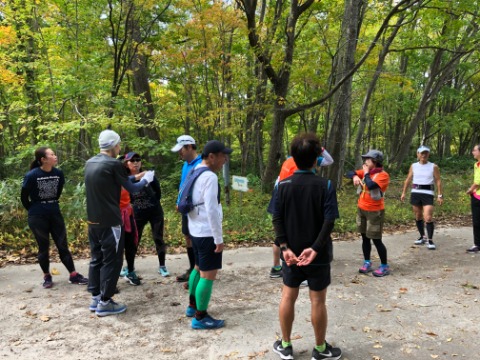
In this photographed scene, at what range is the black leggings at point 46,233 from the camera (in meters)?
4.87

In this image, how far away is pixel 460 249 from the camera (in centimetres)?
682

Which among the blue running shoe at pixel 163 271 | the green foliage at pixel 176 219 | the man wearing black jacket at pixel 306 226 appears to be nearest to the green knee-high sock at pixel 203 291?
the man wearing black jacket at pixel 306 226

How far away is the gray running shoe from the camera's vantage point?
4156 mm

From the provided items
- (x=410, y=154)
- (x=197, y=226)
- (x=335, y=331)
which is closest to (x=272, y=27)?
(x=197, y=226)

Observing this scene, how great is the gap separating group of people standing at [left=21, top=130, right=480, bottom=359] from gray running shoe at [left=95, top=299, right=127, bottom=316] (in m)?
0.01

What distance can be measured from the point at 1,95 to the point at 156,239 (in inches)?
403

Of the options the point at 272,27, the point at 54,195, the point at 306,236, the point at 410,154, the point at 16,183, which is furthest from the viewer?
the point at 410,154

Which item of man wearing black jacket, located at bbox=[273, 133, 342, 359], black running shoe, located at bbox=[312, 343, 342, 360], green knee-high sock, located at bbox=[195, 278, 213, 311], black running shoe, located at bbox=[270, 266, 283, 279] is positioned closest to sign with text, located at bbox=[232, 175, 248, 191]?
black running shoe, located at bbox=[270, 266, 283, 279]

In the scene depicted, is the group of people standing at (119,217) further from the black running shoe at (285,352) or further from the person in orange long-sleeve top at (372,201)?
the person in orange long-sleeve top at (372,201)

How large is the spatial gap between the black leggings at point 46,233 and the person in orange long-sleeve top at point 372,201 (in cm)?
438

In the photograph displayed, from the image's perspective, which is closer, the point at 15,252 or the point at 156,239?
the point at 156,239

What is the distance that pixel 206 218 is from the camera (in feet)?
12.0

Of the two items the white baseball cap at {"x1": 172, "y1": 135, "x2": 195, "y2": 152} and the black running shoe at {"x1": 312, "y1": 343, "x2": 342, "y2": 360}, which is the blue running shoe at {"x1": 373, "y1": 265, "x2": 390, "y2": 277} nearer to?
the black running shoe at {"x1": 312, "y1": 343, "x2": 342, "y2": 360}

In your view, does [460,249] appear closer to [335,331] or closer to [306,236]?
[335,331]
